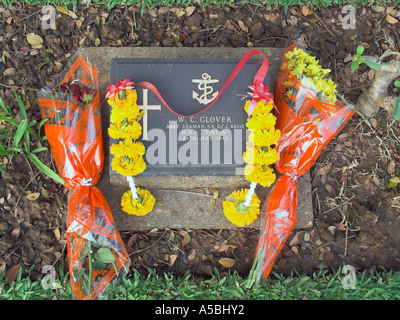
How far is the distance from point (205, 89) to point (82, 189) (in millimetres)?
1111

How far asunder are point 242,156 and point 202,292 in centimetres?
99

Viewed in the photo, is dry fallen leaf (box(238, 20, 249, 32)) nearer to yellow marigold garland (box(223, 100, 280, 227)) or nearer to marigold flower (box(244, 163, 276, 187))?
yellow marigold garland (box(223, 100, 280, 227))

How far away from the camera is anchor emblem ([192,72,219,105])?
2.44 meters

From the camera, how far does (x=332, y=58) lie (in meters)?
2.92

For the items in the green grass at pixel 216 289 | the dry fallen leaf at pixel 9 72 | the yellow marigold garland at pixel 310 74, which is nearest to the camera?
the yellow marigold garland at pixel 310 74

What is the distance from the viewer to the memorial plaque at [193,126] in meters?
2.40

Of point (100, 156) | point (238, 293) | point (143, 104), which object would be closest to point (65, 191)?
point (100, 156)

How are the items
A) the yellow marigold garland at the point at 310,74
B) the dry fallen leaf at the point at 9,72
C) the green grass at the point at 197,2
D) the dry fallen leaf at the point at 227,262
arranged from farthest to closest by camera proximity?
the green grass at the point at 197,2 < the dry fallen leaf at the point at 9,72 < the dry fallen leaf at the point at 227,262 < the yellow marigold garland at the point at 310,74

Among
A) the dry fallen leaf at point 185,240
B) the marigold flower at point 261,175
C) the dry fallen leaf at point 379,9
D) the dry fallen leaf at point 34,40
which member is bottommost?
the dry fallen leaf at point 185,240

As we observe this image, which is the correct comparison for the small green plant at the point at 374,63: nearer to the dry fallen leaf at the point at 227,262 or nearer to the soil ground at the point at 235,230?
the soil ground at the point at 235,230

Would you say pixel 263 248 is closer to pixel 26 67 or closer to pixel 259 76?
pixel 259 76

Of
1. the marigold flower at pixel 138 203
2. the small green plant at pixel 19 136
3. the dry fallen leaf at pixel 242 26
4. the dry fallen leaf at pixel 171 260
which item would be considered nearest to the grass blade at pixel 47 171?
the small green plant at pixel 19 136

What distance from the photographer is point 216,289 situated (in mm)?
2434

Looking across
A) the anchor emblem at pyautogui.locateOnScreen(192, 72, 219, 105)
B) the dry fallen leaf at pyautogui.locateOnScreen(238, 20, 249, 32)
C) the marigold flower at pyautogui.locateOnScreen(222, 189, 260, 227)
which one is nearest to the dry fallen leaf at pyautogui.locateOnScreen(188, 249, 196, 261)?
the marigold flower at pyautogui.locateOnScreen(222, 189, 260, 227)
